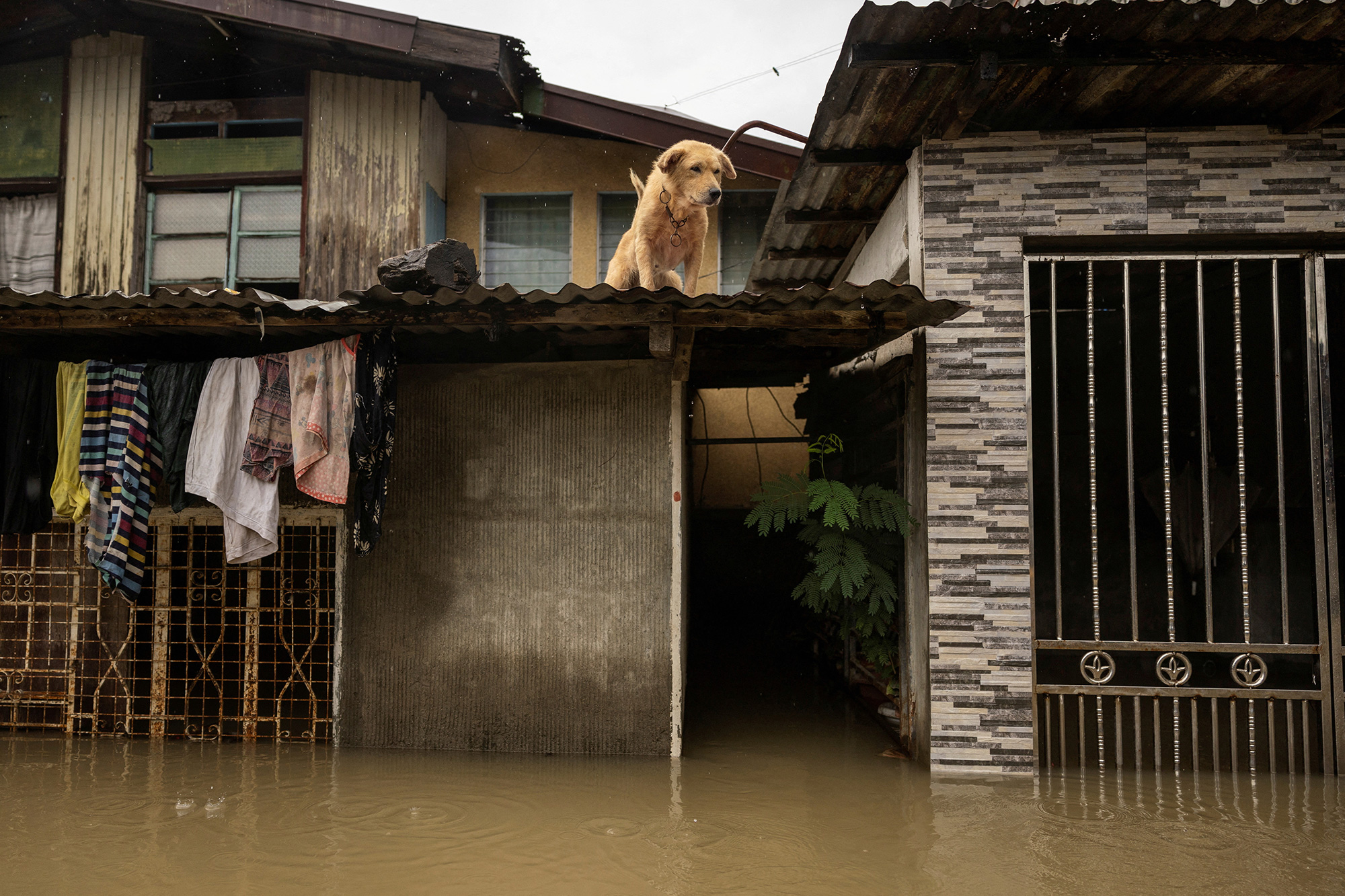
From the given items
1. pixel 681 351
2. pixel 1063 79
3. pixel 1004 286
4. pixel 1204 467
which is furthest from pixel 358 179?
pixel 1204 467

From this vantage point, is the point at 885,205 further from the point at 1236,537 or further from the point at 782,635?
the point at 782,635

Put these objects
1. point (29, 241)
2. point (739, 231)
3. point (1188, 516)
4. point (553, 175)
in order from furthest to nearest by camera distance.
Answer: point (739, 231), point (553, 175), point (29, 241), point (1188, 516)

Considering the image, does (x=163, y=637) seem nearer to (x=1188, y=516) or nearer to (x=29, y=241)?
(x=29, y=241)

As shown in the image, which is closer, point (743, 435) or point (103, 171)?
point (103, 171)

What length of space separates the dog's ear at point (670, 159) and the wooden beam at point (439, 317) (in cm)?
169

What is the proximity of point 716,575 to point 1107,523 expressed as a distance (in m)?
4.49

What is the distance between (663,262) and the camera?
20.1 ft

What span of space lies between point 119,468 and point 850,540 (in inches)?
189

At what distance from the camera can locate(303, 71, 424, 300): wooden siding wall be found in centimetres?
828

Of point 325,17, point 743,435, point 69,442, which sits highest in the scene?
point 325,17

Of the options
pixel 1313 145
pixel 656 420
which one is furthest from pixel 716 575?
pixel 1313 145

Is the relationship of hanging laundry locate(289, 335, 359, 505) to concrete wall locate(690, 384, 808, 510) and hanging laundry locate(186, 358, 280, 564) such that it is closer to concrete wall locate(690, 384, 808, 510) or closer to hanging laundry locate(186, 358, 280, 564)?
hanging laundry locate(186, 358, 280, 564)

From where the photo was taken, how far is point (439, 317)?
189 inches

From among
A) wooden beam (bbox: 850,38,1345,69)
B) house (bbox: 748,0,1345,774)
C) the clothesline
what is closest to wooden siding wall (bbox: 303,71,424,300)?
the clothesline
